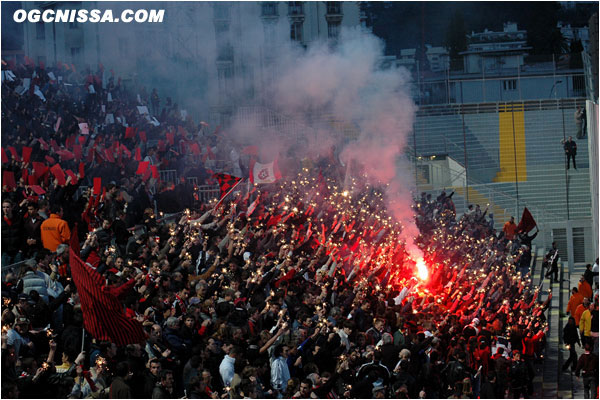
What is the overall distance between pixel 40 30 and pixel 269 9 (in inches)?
284

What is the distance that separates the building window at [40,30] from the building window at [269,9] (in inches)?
260

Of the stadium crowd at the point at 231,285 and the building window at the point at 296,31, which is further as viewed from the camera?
the building window at the point at 296,31

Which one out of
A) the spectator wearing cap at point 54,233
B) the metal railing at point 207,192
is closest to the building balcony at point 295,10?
the metal railing at point 207,192

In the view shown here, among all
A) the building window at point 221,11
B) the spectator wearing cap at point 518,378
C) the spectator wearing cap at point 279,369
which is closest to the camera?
the spectator wearing cap at point 279,369

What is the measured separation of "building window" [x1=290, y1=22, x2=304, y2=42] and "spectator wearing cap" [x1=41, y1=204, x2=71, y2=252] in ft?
69.3

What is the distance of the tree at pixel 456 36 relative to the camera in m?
40.9

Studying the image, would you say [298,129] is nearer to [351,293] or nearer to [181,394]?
[351,293]

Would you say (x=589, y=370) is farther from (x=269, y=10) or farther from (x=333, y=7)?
(x=333, y=7)

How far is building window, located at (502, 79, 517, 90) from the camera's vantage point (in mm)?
36031

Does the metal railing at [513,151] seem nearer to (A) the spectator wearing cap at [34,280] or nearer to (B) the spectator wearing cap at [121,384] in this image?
(A) the spectator wearing cap at [34,280]

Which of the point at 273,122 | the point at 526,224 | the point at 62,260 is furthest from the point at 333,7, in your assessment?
the point at 62,260

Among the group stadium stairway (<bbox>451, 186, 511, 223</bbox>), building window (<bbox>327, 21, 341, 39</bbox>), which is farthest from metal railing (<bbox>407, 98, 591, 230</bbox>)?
building window (<bbox>327, 21, 341, 39</bbox>)

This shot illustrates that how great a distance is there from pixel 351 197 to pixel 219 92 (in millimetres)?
10070

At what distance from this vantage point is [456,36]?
42.0 metres
